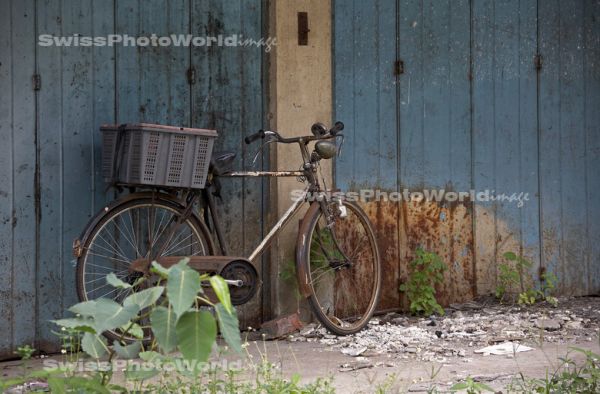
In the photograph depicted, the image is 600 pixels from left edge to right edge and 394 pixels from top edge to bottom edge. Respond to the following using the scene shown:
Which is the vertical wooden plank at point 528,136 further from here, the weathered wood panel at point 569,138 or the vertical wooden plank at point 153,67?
the vertical wooden plank at point 153,67

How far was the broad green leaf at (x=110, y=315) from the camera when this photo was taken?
3320 mm

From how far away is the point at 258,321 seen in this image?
6.86 meters

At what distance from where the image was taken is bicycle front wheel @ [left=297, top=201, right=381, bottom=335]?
21.4ft

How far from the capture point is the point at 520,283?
7.84m

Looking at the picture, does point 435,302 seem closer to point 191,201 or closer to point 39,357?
point 191,201

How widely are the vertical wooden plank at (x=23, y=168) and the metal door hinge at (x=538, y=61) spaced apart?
3804 mm

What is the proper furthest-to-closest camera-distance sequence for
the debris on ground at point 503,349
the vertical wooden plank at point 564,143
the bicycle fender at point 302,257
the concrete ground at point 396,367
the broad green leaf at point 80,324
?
the vertical wooden plank at point 564,143, the bicycle fender at point 302,257, the debris on ground at point 503,349, the concrete ground at point 396,367, the broad green leaf at point 80,324

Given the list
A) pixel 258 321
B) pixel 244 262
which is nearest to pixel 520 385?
pixel 244 262

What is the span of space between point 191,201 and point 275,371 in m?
1.17

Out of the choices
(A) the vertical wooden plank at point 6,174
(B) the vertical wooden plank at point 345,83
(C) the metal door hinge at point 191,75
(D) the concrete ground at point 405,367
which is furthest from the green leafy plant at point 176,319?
(B) the vertical wooden plank at point 345,83

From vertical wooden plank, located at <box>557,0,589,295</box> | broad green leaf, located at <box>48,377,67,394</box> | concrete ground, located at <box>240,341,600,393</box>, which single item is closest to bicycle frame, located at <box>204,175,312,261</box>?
concrete ground, located at <box>240,341,600,393</box>

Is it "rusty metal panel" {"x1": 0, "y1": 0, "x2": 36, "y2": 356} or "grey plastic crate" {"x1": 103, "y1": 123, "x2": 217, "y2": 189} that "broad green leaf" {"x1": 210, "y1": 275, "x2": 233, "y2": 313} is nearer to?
"grey plastic crate" {"x1": 103, "y1": 123, "x2": 217, "y2": 189}

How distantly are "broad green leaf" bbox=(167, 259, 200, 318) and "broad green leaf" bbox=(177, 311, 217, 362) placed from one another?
8cm

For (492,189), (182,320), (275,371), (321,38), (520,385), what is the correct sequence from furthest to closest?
1. (492,189)
2. (321,38)
3. (275,371)
4. (520,385)
5. (182,320)
